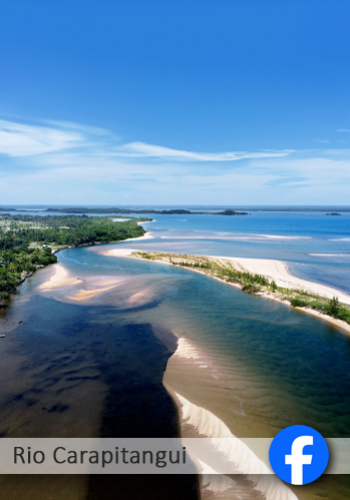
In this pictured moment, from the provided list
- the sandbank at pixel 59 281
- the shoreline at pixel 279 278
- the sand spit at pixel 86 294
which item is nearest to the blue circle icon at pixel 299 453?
the shoreline at pixel 279 278

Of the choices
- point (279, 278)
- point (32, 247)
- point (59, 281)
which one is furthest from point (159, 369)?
point (32, 247)

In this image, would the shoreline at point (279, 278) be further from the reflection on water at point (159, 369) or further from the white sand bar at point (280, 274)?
the reflection on water at point (159, 369)

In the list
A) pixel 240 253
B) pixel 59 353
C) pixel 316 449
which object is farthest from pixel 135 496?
pixel 240 253

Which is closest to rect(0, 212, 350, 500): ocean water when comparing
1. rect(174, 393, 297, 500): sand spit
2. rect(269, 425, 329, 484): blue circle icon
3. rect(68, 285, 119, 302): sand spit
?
rect(174, 393, 297, 500): sand spit

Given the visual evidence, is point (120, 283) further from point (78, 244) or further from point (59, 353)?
point (78, 244)

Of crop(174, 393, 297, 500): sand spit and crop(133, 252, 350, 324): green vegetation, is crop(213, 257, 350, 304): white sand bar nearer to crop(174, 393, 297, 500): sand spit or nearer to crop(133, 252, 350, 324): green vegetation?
crop(133, 252, 350, 324): green vegetation

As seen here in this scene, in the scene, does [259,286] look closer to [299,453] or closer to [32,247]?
[299,453]
